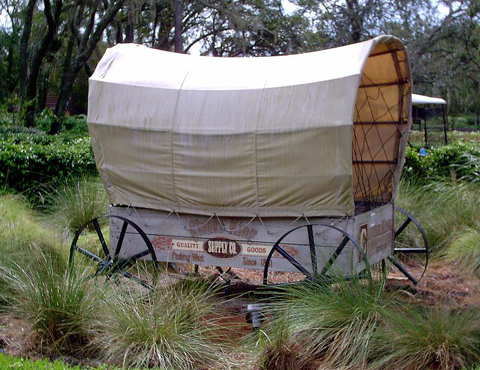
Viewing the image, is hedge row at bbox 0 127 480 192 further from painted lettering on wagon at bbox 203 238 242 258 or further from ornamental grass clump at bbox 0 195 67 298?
painted lettering on wagon at bbox 203 238 242 258

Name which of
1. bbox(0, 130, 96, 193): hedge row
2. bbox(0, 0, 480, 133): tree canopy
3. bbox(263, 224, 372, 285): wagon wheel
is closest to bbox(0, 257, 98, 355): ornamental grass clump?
bbox(263, 224, 372, 285): wagon wheel

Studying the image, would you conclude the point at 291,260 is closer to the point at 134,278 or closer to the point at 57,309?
the point at 134,278

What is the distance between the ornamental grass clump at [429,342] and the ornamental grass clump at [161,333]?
1404mm

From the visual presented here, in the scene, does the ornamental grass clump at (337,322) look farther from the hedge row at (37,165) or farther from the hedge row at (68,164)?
the hedge row at (37,165)

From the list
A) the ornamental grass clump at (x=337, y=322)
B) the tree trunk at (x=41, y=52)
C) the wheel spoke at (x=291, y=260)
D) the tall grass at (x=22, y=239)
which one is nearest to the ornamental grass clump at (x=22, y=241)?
the tall grass at (x=22, y=239)

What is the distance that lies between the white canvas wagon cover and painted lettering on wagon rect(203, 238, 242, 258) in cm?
A: 32

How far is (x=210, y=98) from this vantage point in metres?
6.45

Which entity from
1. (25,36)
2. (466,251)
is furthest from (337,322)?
(25,36)

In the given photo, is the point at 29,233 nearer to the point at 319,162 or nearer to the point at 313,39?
the point at 319,162

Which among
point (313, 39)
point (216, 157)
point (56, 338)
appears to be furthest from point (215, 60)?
point (313, 39)

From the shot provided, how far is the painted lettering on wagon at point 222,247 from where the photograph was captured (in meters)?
6.54

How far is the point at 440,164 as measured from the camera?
35.9ft

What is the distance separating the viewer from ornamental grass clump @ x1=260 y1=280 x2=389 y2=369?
16.0 ft

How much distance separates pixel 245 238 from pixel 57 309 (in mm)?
2006
